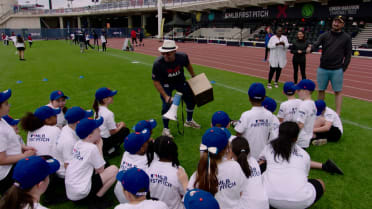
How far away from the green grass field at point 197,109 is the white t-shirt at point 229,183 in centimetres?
142

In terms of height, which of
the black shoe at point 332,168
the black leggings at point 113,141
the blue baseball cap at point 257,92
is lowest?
the black shoe at point 332,168

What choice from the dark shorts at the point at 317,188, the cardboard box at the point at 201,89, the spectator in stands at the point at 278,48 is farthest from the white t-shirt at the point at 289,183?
the spectator in stands at the point at 278,48

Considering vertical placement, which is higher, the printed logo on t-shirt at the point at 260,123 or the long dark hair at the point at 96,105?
the long dark hair at the point at 96,105

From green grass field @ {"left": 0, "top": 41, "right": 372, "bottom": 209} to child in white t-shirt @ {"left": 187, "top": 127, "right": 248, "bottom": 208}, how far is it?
1.44m

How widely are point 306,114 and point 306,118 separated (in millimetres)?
86

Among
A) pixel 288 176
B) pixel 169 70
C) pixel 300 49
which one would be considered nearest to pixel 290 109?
pixel 288 176

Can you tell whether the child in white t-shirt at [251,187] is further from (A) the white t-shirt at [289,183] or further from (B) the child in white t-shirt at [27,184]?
(B) the child in white t-shirt at [27,184]

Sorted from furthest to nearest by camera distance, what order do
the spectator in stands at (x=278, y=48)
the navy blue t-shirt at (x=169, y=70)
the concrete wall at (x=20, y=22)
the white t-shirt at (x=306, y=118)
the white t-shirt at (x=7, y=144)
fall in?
the concrete wall at (x=20, y=22), the spectator in stands at (x=278, y=48), the navy blue t-shirt at (x=169, y=70), the white t-shirt at (x=306, y=118), the white t-shirt at (x=7, y=144)

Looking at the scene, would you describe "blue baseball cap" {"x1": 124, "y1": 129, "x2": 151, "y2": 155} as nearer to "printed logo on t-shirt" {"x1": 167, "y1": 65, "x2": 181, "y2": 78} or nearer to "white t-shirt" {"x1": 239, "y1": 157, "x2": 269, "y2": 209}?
"white t-shirt" {"x1": 239, "y1": 157, "x2": 269, "y2": 209}

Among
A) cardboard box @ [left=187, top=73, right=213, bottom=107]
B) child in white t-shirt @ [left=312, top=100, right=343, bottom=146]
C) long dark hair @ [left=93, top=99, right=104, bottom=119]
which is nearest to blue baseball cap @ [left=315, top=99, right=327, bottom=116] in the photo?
child in white t-shirt @ [left=312, top=100, right=343, bottom=146]

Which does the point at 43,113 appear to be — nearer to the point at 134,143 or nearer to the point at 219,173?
the point at 134,143

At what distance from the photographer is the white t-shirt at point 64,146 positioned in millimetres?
3332

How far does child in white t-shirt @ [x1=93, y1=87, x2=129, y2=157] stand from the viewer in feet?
14.0

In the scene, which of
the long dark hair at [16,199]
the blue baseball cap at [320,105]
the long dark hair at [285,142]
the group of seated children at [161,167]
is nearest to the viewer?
the long dark hair at [16,199]
